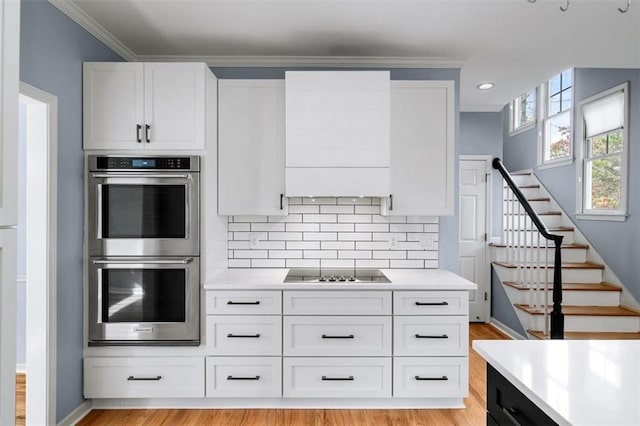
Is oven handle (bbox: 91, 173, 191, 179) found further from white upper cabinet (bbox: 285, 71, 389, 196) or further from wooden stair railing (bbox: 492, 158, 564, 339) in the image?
wooden stair railing (bbox: 492, 158, 564, 339)

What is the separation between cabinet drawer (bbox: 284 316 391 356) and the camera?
2.77 metres

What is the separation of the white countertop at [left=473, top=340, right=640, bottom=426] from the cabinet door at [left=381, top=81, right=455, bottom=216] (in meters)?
1.76

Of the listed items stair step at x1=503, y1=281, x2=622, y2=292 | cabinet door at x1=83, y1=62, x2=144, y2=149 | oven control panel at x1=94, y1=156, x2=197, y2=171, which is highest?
cabinet door at x1=83, y1=62, x2=144, y2=149

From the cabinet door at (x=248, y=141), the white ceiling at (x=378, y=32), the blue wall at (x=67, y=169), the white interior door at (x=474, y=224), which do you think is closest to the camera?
the blue wall at (x=67, y=169)

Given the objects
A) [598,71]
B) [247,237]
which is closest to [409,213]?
[247,237]

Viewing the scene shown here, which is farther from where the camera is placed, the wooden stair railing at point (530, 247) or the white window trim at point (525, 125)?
the white window trim at point (525, 125)

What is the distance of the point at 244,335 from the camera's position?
2.76 meters

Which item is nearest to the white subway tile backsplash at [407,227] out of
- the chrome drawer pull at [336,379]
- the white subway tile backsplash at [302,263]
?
the white subway tile backsplash at [302,263]

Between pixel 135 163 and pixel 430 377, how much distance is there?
7.95ft

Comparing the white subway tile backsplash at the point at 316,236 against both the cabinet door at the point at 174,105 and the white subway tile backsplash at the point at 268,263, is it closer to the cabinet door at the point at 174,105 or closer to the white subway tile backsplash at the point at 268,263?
the white subway tile backsplash at the point at 268,263

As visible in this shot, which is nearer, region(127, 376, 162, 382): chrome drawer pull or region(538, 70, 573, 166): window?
region(127, 376, 162, 382): chrome drawer pull


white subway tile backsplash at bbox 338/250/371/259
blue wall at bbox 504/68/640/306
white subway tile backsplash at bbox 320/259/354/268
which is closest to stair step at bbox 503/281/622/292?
blue wall at bbox 504/68/640/306

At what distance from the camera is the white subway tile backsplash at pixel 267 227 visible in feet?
11.1

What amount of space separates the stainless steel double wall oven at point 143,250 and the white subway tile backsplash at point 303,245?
882 millimetres
